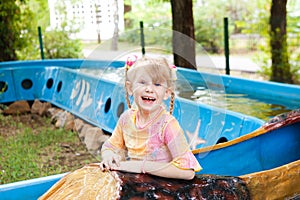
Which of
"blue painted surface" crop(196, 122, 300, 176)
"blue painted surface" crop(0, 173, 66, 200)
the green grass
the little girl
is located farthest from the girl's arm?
the green grass

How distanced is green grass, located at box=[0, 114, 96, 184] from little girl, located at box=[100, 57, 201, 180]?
2.38 meters

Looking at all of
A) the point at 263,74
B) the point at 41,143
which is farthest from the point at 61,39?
the point at 41,143

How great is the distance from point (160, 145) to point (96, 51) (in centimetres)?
45

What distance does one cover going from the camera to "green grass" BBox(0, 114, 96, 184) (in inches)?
168

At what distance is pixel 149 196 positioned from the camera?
74.7 inches

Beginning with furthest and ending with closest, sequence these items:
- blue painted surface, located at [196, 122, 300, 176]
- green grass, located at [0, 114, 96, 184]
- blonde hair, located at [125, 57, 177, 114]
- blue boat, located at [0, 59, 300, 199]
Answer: green grass, located at [0, 114, 96, 184] < blue painted surface, located at [196, 122, 300, 176] < blue boat, located at [0, 59, 300, 199] < blonde hair, located at [125, 57, 177, 114]

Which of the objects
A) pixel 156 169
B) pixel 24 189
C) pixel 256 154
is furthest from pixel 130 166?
pixel 256 154

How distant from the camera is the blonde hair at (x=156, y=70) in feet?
5.56

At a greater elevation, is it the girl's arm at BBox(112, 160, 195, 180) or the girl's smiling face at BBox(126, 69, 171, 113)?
the girl's smiling face at BBox(126, 69, 171, 113)

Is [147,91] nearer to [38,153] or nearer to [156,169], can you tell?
[156,169]

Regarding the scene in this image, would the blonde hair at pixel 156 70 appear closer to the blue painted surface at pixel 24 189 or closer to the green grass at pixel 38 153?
the blue painted surface at pixel 24 189

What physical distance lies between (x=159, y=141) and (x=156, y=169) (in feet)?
0.42

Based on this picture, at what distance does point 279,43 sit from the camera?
8.46m

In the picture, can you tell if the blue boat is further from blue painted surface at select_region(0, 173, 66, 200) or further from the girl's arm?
the girl's arm
